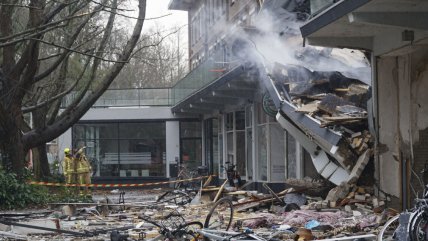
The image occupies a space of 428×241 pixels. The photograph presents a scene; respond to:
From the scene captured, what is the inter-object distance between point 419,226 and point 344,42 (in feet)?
17.1

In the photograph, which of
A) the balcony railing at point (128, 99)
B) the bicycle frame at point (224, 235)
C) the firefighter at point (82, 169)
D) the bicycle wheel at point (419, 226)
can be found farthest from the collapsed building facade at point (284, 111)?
the firefighter at point (82, 169)

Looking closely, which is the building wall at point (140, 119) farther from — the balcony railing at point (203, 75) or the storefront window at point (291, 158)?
the storefront window at point (291, 158)

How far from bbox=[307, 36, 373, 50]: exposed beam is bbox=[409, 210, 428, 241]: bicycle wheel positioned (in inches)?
196

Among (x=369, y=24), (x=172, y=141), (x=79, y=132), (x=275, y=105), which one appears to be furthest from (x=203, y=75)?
(x=369, y=24)

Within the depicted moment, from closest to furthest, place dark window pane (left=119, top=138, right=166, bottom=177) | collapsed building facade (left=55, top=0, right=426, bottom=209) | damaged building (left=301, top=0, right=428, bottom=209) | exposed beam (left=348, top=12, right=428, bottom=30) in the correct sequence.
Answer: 1. exposed beam (left=348, top=12, right=428, bottom=30)
2. damaged building (left=301, top=0, right=428, bottom=209)
3. collapsed building facade (left=55, top=0, right=426, bottom=209)
4. dark window pane (left=119, top=138, right=166, bottom=177)

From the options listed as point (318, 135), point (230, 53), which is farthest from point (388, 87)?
point (230, 53)

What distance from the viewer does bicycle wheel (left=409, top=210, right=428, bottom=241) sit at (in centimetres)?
709

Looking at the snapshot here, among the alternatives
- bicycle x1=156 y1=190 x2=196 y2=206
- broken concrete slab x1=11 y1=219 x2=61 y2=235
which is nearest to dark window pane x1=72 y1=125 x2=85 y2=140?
bicycle x1=156 y1=190 x2=196 y2=206

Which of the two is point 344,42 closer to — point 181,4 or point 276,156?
point 276,156

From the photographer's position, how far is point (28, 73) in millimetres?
16672

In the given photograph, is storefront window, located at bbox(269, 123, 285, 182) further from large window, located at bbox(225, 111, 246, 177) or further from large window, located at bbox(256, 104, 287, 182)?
large window, located at bbox(225, 111, 246, 177)

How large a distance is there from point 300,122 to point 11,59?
881cm

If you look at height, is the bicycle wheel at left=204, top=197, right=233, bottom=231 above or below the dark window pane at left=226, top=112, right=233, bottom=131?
below

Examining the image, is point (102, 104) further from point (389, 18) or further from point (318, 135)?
point (389, 18)
